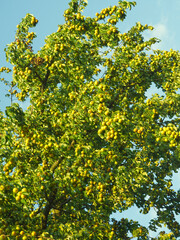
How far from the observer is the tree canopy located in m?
8.92

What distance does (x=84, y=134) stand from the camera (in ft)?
33.6

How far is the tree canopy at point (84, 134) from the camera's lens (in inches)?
351

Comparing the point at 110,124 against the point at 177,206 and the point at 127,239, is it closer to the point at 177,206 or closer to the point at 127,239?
the point at 127,239

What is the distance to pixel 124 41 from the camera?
49.3 ft

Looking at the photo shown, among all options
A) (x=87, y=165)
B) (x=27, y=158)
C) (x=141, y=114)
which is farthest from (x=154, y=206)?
(x=27, y=158)

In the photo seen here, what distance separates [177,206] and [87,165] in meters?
7.29

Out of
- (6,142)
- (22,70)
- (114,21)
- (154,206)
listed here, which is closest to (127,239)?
(154,206)

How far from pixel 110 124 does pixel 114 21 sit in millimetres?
5545

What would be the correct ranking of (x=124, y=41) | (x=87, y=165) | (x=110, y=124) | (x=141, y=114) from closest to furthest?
(x=110, y=124) → (x=87, y=165) → (x=141, y=114) → (x=124, y=41)

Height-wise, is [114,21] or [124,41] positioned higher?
[124,41]

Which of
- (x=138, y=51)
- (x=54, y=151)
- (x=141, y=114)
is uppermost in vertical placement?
(x=138, y=51)

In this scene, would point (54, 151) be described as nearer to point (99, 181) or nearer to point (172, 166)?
point (99, 181)

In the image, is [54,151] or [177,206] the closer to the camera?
[54,151]

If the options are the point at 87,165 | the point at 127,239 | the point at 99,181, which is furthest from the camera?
the point at 127,239
